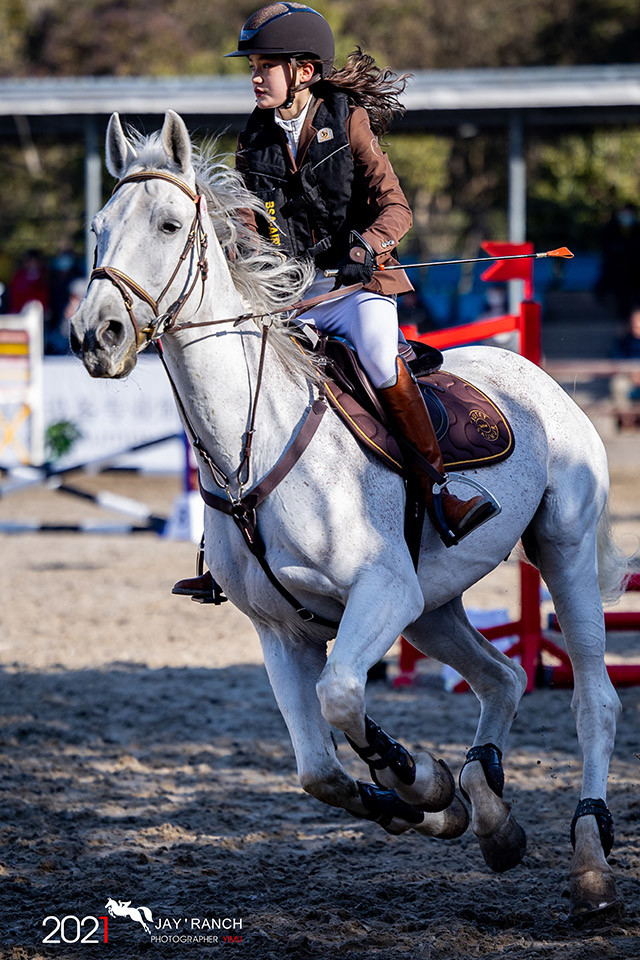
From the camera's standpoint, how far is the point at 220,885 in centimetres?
416

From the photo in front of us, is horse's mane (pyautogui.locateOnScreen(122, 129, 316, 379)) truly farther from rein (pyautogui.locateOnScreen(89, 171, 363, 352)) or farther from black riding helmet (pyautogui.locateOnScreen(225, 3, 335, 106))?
black riding helmet (pyautogui.locateOnScreen(225, 3, 335, 106))

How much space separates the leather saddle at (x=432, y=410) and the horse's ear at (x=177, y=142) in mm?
824

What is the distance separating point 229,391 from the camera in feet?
12.1

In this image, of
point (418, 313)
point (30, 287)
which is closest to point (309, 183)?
point (418, 313)

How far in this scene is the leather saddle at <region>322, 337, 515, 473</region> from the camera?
12.7ft

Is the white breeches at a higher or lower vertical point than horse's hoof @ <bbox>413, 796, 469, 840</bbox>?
higher

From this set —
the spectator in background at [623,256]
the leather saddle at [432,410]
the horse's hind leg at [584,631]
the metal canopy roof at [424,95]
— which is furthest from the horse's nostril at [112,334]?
the spectator in background at [623,256]

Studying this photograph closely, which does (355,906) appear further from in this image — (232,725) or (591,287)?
(591,287)

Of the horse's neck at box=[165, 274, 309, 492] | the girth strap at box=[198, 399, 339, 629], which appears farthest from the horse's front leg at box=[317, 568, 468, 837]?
the horse's neck at box=[165, 274, 309, 492]

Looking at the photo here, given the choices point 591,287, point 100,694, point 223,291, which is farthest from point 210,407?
point 591,287

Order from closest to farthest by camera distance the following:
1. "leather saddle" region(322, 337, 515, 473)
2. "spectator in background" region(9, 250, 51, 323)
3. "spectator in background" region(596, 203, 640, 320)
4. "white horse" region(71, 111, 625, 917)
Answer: "white horse" region(71, 111, 625, 917) → "leather saddle" region(322, 337, 515, 473) → "spectator in background" region(9, 250, 51, 323) → "spectator in background" region(596, 203, 640, 320)

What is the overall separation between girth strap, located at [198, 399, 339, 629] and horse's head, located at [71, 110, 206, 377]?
551 millimetres

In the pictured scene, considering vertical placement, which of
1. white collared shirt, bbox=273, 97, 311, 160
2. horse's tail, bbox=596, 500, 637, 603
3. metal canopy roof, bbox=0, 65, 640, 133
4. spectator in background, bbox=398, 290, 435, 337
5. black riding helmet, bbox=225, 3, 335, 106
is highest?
metal canopy roof, bbox=0, 65, 640, 133

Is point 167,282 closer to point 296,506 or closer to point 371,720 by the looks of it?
point 296,506
